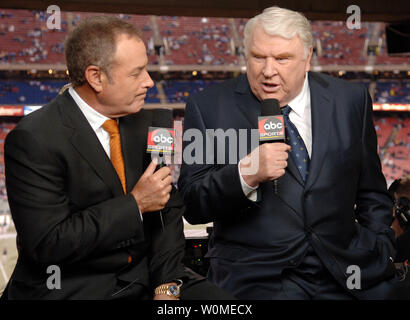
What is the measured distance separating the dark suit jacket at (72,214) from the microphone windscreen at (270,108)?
0.43 metres

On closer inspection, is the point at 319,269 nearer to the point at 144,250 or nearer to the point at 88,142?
the point at 144,250

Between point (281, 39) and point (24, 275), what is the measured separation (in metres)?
1.08

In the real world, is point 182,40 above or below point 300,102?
above

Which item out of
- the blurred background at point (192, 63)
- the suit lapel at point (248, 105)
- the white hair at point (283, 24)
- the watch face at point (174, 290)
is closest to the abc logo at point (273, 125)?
the suit lapel at point (248, 105)

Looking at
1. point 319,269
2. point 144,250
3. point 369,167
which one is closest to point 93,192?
point 144,250

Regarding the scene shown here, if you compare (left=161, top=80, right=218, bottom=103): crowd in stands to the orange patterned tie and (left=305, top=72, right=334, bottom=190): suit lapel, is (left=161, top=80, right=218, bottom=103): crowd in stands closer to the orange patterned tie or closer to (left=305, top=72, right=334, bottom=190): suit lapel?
(left=305, top=72, right=334, bottom=190): suit lapel

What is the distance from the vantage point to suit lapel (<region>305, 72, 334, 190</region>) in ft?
5.11

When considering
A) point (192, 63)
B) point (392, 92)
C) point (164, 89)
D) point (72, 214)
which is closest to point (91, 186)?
point (72, 214)

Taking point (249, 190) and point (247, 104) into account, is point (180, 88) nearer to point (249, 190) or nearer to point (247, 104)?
point (247, 104)

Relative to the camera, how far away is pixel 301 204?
5.09ft

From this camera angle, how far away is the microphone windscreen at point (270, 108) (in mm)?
1446

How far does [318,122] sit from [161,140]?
561 millimetres

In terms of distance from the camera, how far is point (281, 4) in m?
4.28

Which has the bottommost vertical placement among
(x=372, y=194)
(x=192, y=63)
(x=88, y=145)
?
(x=372, y=194)
